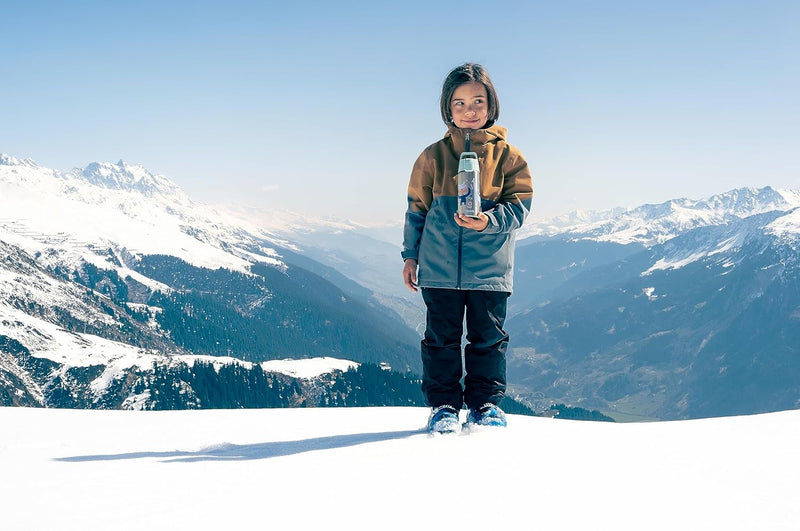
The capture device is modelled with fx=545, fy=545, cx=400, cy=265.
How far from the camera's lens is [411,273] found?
617 cm

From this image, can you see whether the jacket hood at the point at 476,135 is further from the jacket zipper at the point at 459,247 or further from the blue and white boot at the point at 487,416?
the blue and white boot at the point at 487,416

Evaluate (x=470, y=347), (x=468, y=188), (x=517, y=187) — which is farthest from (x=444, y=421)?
(x=517, y=187)

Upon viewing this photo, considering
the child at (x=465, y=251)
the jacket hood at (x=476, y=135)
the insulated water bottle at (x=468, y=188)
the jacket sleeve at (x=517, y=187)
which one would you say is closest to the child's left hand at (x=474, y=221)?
the insulated water bottle at (x=468, y=188)

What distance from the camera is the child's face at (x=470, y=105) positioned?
235 inches

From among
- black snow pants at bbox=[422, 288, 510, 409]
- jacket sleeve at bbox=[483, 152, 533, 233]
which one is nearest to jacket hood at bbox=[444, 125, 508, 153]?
jacket sleeve at bbox=[483, 152, 533, 233]

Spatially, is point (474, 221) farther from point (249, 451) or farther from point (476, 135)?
point (249, 451)

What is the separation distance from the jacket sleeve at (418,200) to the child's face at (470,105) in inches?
22.6

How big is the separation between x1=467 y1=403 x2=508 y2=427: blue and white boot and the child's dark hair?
3.13m

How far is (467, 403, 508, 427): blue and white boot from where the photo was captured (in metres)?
5.72

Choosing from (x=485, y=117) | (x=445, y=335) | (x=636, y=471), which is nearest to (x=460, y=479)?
(x=636, y=471)

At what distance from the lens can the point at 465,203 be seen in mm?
5230

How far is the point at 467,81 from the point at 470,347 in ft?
9.62

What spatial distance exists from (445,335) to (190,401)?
16861 centimetres

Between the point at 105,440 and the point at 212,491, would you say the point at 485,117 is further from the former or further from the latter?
the point at 105,440
